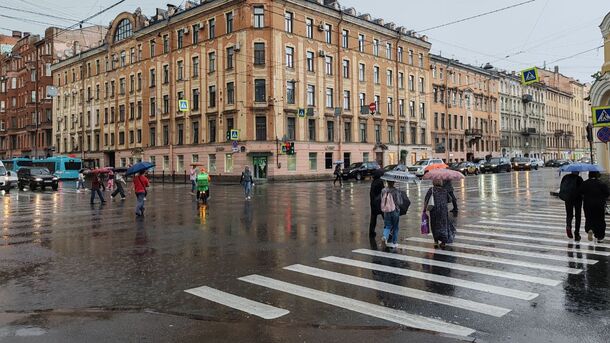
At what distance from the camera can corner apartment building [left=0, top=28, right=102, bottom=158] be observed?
244 feet

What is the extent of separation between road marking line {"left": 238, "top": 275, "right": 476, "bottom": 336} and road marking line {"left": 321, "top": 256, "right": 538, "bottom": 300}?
159 cm

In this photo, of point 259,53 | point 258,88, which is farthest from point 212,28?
point 258,88

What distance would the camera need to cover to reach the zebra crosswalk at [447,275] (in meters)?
5.70

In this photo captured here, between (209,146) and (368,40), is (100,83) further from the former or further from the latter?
(368,40)

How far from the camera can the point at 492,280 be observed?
711 cm

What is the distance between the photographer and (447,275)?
7.43m

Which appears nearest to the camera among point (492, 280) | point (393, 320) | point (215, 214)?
point (393, 320)

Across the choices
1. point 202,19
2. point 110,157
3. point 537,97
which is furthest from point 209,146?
point 537,97

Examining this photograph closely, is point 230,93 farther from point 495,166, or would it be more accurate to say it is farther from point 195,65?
point 495,166

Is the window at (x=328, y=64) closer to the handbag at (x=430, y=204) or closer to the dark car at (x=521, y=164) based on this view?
the dark car at (x=521, y=164)

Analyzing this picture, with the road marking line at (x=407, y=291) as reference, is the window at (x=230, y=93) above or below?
above

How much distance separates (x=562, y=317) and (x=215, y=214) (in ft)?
41.5

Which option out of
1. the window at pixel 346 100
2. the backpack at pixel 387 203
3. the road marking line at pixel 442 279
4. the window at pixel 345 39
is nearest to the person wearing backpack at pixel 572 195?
the backpack at pixel 387 203

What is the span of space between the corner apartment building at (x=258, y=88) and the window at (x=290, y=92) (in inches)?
3.8
